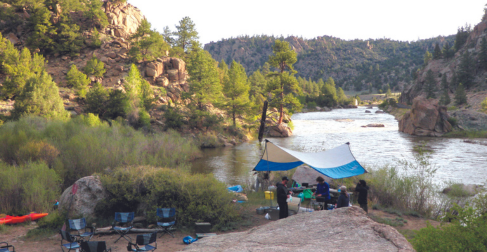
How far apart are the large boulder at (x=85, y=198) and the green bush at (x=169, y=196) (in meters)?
0.24

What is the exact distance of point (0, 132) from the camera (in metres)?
19.2

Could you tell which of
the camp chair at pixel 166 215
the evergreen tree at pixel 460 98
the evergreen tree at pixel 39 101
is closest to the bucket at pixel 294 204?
the camp chair at pixel 166 215

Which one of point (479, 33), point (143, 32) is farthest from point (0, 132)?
point (479, 33)

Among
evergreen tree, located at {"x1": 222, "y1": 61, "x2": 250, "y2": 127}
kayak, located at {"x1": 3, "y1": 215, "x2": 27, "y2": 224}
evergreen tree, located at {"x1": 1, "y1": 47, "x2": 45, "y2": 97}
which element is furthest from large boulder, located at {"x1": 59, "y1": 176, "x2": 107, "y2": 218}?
evergreen tree, located at {"x1": 222, "y1": 61, "x2": 250, "y2": 127}

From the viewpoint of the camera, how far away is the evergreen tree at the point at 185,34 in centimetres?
5909

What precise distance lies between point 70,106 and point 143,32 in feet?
71.3

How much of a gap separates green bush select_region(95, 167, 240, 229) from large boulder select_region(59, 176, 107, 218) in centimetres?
24

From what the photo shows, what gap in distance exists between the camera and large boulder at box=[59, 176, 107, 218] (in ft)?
35.6

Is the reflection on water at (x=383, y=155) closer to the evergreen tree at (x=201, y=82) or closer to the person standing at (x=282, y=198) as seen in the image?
the evergreen tree at (x=201, y=82)

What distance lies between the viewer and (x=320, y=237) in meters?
4.32

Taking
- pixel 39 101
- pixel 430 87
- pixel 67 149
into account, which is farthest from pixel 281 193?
pixel 430 87

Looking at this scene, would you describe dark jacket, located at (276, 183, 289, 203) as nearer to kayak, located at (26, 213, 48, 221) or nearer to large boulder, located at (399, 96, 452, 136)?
kayak, located at (26, 213, 48, 221)

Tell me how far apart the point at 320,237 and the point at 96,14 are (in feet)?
201

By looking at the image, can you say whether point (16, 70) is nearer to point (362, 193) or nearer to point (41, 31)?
point (41, 31)
